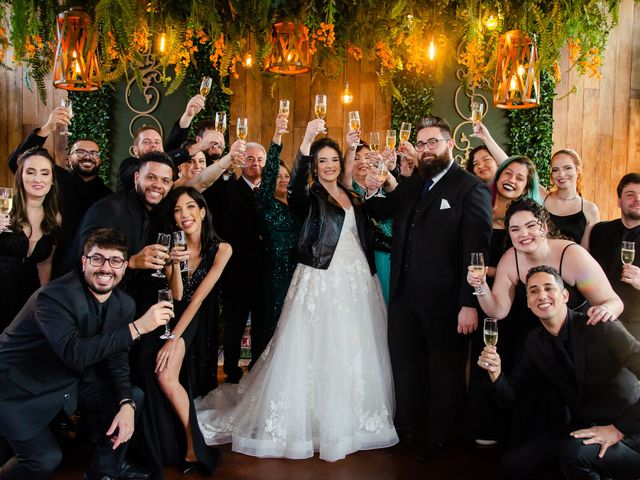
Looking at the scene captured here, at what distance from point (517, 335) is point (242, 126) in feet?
6.45

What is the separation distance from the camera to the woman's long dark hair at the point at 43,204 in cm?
314

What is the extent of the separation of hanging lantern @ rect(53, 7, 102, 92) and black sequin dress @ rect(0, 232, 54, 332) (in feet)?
2.92

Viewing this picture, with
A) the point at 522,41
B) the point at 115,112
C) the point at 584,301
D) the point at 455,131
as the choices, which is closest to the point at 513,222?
the point at 584,301

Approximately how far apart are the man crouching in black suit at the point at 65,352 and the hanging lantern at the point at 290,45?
1.30m

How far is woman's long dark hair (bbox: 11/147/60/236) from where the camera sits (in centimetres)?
314

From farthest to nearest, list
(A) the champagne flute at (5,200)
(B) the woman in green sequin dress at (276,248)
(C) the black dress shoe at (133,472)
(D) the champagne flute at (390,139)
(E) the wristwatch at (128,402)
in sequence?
(B) the woman in green sequin dress at (276,248) → (D) the champagne flute at (390,139) → (A) the champagne flute at (5,200) → (C) the black dress shoe at (133,472) → (E) the wristwatch at (128,402)

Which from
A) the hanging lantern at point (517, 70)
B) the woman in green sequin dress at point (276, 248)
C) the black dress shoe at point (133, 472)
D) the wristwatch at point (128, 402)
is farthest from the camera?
the woman in green sequin dress at point (276, 248)

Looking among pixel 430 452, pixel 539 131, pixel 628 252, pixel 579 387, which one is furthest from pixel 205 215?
pixel 539 131

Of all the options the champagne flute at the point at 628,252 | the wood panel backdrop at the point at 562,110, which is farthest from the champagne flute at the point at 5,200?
the wood panel backdrop at the point at 562,110

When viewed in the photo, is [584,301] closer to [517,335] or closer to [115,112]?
[517,335]

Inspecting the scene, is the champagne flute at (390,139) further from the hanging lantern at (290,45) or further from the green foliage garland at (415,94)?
the green foliage garland at (415,94)

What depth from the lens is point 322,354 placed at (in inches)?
127

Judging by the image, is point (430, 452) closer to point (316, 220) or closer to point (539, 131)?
point (316, 220)

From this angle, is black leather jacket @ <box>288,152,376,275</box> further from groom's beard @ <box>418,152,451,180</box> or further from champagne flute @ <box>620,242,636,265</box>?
champagne flute @ <box>620,242,636,265</box>
